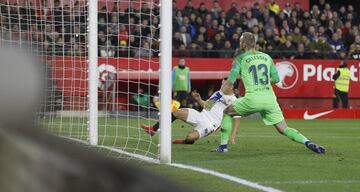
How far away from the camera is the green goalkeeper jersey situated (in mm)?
11914

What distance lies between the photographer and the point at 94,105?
42.2ft

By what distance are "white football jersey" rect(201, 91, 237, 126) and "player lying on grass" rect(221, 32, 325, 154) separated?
131 centimetres

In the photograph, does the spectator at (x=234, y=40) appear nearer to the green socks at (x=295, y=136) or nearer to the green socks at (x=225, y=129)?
the green socks at (x=225, y=129)

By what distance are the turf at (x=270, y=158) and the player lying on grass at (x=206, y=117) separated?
210 mm

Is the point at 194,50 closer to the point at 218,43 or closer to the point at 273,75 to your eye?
the point at 218,43

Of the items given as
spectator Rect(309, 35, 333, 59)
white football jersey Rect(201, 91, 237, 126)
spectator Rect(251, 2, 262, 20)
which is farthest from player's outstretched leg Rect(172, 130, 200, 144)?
spectator Rect(251, 2, 262, 20)

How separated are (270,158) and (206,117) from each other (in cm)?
278

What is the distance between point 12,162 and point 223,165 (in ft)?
29.6

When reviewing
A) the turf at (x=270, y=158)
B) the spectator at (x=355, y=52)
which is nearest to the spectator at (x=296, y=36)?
the spectator at (x=355, y=52)

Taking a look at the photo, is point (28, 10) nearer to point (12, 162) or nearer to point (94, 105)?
point (94, 105)

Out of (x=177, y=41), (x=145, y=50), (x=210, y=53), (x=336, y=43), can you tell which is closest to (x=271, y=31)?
(x=336, y=43)

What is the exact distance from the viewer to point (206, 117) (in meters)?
13.5

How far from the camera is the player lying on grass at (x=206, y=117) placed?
43.7 feet

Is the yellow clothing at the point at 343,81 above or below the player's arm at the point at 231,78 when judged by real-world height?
below
